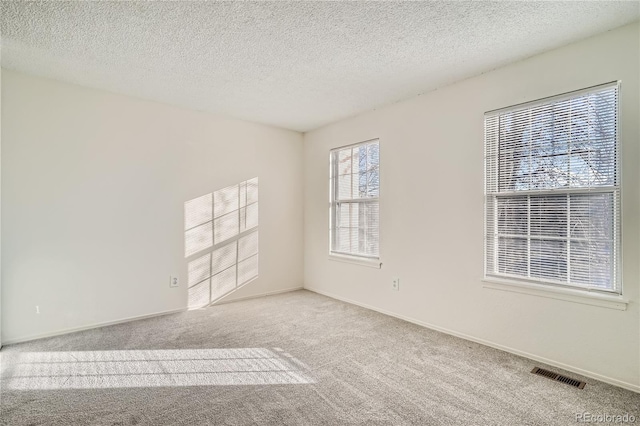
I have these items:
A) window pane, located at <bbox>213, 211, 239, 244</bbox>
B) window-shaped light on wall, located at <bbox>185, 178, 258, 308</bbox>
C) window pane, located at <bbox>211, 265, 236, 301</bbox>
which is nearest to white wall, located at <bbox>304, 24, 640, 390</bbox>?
window-shaped light on wall, located at <bbox>185, 178, 258, 308</bbox>

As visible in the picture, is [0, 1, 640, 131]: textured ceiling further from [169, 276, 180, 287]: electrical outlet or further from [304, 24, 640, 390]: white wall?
[169, 276, 180, 287]: electrical outlet

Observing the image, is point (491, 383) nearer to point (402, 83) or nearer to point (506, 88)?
point (506, 88)

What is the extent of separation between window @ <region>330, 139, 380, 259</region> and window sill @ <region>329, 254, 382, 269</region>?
2.5 inches

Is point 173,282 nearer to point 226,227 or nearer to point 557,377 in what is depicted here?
point 226,227

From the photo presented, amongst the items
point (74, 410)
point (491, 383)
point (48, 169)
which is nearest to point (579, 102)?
point (491, 383)

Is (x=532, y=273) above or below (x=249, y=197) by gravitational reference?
below

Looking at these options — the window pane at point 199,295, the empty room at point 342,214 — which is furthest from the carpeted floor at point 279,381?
the window pane at point 199,295

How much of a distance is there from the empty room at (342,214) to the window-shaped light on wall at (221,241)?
3cm

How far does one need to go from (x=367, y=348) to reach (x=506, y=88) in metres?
2.61

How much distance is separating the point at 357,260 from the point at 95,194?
3.08m

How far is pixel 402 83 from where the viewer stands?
10.5 ft

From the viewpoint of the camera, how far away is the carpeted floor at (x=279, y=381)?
1.88m

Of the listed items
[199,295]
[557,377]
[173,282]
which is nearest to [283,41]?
[173,282]

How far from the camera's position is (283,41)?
2436 millimetres
